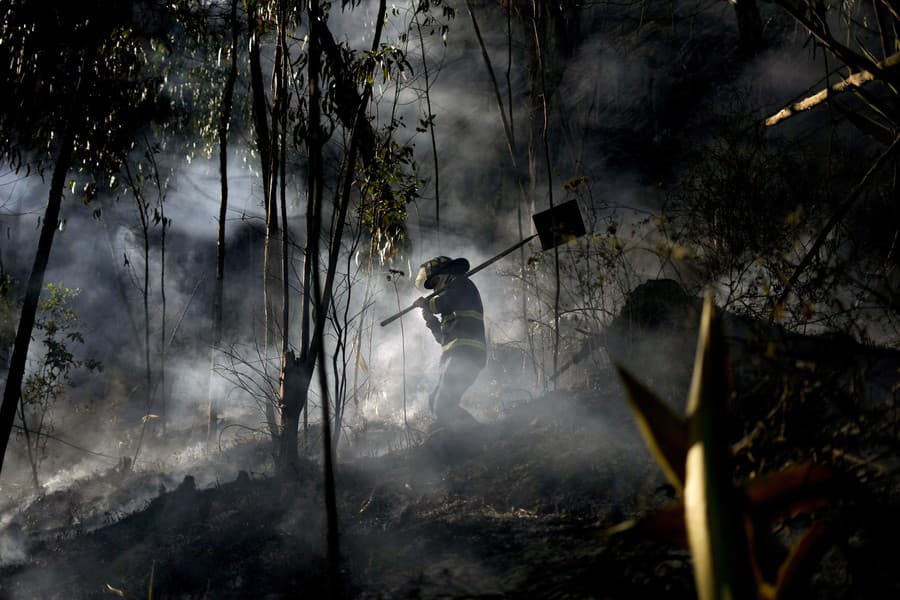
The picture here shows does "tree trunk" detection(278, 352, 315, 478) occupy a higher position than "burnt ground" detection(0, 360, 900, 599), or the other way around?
"tree trunk" detection(278, 352, 315, 478)

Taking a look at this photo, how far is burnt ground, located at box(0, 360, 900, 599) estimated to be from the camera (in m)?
2.06

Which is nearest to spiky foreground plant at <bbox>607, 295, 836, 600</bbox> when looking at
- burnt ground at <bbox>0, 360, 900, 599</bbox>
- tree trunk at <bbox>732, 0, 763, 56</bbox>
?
burnt ground at <bbox>0, 360, 900, 599</bbox>

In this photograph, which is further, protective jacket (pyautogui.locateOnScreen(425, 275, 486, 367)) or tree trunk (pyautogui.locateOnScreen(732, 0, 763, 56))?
tree trunk (pyautogui.locateOnScreen(732, 0, 763, 56))

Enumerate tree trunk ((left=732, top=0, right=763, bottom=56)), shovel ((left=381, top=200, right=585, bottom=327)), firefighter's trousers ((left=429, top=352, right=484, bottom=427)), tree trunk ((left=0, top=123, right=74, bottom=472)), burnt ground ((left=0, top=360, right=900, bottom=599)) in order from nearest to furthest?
burnt ground ((left=0, top=360, right=900, bottom=599)), tree trunk ((left=0, top=123, right=74, bottom=472)), shovel ((left=381, top=200, right=585, bottom=327)), firefighter's trousers ((left=429, top=352, right=484, bottom=427)), tree trunk ((left=732, top=0, right=763, bottom=56))

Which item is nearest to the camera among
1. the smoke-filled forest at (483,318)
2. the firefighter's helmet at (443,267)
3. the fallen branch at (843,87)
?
the smoke-filled forest at (483,318)

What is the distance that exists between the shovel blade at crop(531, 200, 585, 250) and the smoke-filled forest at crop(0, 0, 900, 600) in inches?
0.9

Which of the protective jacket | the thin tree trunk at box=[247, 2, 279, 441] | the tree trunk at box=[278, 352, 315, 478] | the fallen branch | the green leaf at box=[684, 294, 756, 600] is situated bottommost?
the green leaf at box=[684, 294, 756, 600]

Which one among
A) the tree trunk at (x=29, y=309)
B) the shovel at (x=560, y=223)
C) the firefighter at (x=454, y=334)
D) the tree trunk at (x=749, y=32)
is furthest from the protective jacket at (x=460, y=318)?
the tree trunk at (x=749, y=32)

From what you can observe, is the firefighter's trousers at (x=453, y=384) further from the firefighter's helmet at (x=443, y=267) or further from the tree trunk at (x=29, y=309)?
the tree trunk at (x=29, y=309)

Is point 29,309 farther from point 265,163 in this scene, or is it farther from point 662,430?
point 662,430

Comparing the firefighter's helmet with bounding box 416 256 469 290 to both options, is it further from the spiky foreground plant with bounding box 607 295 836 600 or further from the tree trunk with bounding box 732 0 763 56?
the tree trunk with bounding box 732 0 763 56

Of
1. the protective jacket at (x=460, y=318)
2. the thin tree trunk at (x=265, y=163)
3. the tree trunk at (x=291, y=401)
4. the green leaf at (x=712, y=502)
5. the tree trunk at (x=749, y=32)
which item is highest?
the tree trunk at (x=749, y=32)

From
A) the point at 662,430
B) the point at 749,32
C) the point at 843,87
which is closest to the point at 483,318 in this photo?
the point at 843,87

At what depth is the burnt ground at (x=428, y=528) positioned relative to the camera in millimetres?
2064
